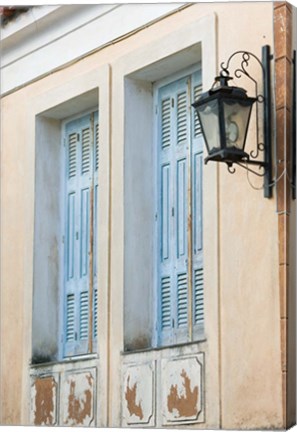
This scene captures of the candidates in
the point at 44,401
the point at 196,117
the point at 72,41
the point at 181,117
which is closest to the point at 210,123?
the point at 196,117

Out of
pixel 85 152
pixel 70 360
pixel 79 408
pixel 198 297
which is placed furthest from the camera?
pixel 85 152

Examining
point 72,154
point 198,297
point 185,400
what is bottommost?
point 185,400

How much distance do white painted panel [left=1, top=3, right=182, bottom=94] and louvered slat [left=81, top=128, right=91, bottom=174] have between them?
17.4 inches

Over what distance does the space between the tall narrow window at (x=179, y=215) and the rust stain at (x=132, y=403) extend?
313mm

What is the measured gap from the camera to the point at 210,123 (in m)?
8.02

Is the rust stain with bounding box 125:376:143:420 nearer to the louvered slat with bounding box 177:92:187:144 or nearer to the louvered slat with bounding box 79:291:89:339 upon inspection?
the louvered slat with bounding box 79:291:89:339

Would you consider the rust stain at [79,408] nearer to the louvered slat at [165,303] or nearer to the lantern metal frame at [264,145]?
the louvered slat at [165,303]

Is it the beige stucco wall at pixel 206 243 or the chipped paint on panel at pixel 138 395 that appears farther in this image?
the chipped paint on panel at pixel 138 395

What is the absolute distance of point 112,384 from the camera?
28.8 feet

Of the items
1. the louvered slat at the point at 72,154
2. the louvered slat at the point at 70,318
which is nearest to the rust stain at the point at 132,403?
the louvered slat at the point at 70,318

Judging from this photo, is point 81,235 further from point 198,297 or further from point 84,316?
point 198,297

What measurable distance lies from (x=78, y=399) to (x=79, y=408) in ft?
0.22

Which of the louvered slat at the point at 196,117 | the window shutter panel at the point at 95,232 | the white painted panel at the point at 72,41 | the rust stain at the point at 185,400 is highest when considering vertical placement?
the white painted panel at the point at 72,41

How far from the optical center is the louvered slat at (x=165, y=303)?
8742 mm
